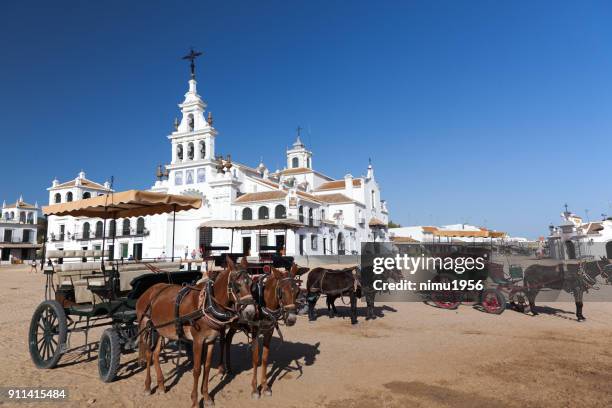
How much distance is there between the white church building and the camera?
1492 inches

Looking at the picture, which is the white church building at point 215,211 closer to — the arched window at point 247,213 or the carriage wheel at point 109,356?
the arched window at point 247,213

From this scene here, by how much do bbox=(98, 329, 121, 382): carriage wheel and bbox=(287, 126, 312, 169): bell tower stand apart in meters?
57.9

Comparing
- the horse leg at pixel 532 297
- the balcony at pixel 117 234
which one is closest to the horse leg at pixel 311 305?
the horse leg at pixel 532 297

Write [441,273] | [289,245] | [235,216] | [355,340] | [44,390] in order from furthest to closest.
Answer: [235,216] → [289,245] → [441,273] → [355,340] → [44,390]

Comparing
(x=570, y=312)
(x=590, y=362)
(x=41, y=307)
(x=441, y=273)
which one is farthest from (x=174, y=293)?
(x=570, y=312)

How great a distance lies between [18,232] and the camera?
57.0 m

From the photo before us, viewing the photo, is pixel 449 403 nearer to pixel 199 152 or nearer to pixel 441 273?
pixel 441 273

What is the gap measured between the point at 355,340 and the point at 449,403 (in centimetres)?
369

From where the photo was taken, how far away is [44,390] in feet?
18.3

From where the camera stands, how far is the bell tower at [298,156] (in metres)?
63.4

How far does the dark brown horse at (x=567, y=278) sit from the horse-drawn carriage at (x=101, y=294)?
10244 millimetres

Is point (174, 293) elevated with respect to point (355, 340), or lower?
elevated

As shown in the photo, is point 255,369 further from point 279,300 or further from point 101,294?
point 101,294

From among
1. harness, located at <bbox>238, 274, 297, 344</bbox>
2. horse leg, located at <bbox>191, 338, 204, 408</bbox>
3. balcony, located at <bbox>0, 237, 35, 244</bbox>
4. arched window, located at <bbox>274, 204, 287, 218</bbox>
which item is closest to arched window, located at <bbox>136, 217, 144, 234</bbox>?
arched window, located at <bbox>274, 204, 287, 218</bbox>
